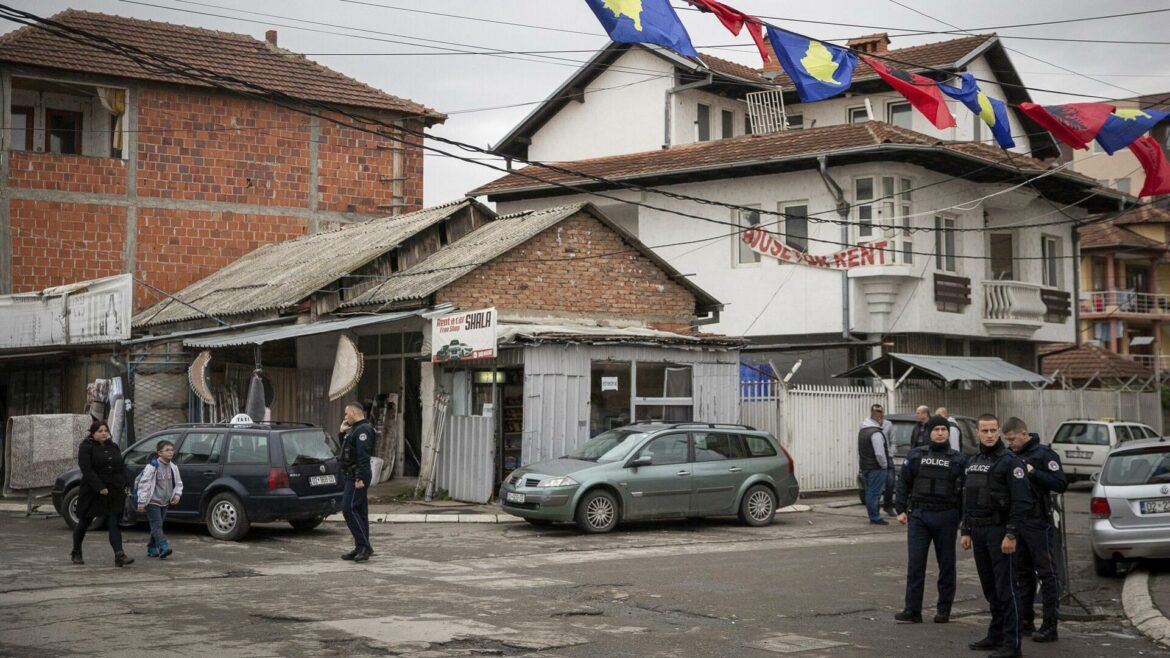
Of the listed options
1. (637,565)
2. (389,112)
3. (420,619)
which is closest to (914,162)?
(389,112)

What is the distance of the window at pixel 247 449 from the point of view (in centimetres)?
1648

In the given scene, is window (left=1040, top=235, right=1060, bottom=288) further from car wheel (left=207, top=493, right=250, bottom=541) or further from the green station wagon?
car wheel (left=207, top=493, right=250, bottom=541)

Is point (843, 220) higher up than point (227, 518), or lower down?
higher up

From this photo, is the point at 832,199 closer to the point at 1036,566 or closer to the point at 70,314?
the point at 70,314

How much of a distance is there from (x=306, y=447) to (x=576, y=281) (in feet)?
27.0

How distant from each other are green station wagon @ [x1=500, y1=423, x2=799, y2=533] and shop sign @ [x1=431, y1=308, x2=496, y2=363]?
233 centimetres

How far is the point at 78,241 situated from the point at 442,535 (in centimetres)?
1717

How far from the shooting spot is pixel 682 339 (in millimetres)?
21938

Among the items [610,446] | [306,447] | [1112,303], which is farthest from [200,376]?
[1112,303]

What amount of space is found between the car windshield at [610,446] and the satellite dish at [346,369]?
4370 mm

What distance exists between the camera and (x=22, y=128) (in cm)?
3136

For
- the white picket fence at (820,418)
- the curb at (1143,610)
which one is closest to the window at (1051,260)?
the white picket fence at (820,418)

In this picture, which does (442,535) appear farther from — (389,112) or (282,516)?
(389,112)

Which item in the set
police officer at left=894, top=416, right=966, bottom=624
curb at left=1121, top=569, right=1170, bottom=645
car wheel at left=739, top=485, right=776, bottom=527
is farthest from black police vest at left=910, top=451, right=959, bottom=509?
car wheel at left=739, top=485, right=776, bottom=527
